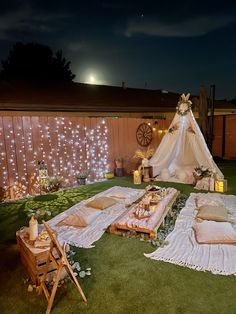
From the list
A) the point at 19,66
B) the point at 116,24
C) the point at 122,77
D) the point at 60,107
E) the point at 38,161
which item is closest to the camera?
Result: the point at 38,161

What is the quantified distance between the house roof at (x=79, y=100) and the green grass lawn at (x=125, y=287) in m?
3.81

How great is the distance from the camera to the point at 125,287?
8.54ft

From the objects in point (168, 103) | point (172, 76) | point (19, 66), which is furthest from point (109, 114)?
point (19, 66)

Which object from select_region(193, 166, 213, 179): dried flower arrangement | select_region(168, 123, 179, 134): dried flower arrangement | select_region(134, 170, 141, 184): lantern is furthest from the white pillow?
Result: select_region(168, 123, 179, 134): dried flower arrangement

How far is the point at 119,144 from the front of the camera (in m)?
7.95

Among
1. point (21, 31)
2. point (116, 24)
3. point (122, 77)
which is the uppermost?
point (21, 31)

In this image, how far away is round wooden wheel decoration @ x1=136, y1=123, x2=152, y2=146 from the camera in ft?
27.6

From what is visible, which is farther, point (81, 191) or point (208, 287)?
point (81, 191)

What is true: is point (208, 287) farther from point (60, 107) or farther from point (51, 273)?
point (60, 107)

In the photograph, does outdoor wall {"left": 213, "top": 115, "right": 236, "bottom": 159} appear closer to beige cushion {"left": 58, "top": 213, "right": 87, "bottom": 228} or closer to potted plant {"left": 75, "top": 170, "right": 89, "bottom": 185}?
potted plant {"left": 75, "top": 170, "right": 89, "bottom": 185}

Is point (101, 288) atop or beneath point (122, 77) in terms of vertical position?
beneath

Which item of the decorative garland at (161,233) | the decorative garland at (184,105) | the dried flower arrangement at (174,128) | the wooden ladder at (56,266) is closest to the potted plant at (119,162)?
the dried flower arrangement at (174,128)

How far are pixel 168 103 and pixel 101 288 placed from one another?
8347 millimetres

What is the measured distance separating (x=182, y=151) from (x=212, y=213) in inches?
136
